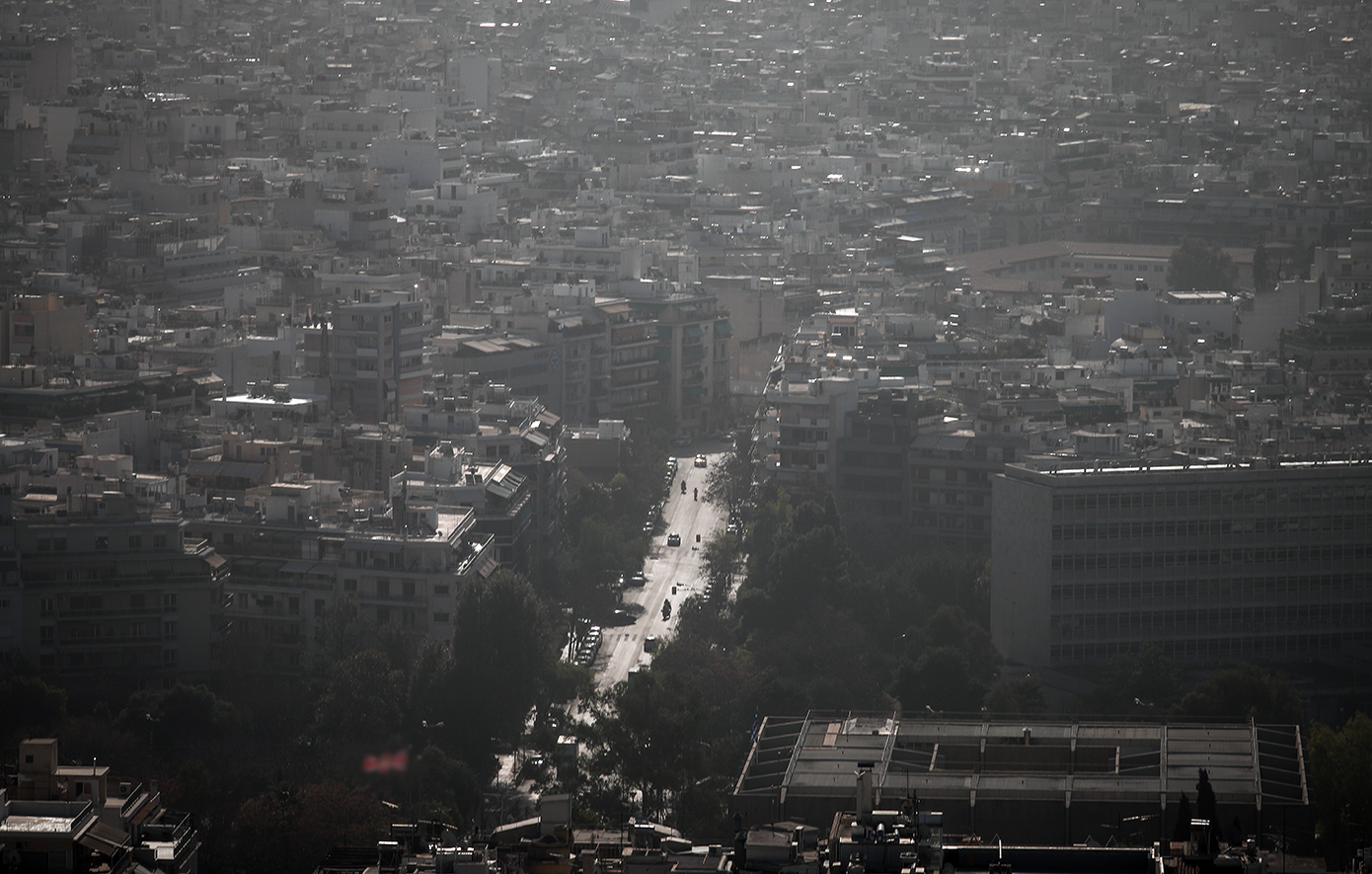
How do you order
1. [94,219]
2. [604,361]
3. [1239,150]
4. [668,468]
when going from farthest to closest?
[1239,150] < [94,219] < [604,361] < [668,468]

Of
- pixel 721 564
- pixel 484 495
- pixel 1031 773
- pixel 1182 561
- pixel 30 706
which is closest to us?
pixel 1031 773

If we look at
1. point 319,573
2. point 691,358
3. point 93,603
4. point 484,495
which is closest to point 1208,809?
point 319,573

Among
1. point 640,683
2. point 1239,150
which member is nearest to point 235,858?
point 640,683

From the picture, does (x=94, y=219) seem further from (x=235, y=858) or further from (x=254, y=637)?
(x=235, y=858)

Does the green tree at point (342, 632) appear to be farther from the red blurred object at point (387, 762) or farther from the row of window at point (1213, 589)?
the row of window at point (1213, 589)

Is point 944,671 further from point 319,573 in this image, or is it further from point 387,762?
point 319,573

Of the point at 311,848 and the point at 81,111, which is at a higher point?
the point at 81,111

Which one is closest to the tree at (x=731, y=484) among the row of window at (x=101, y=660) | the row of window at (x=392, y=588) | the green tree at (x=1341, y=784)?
the row of window at (x=392, y=588)
